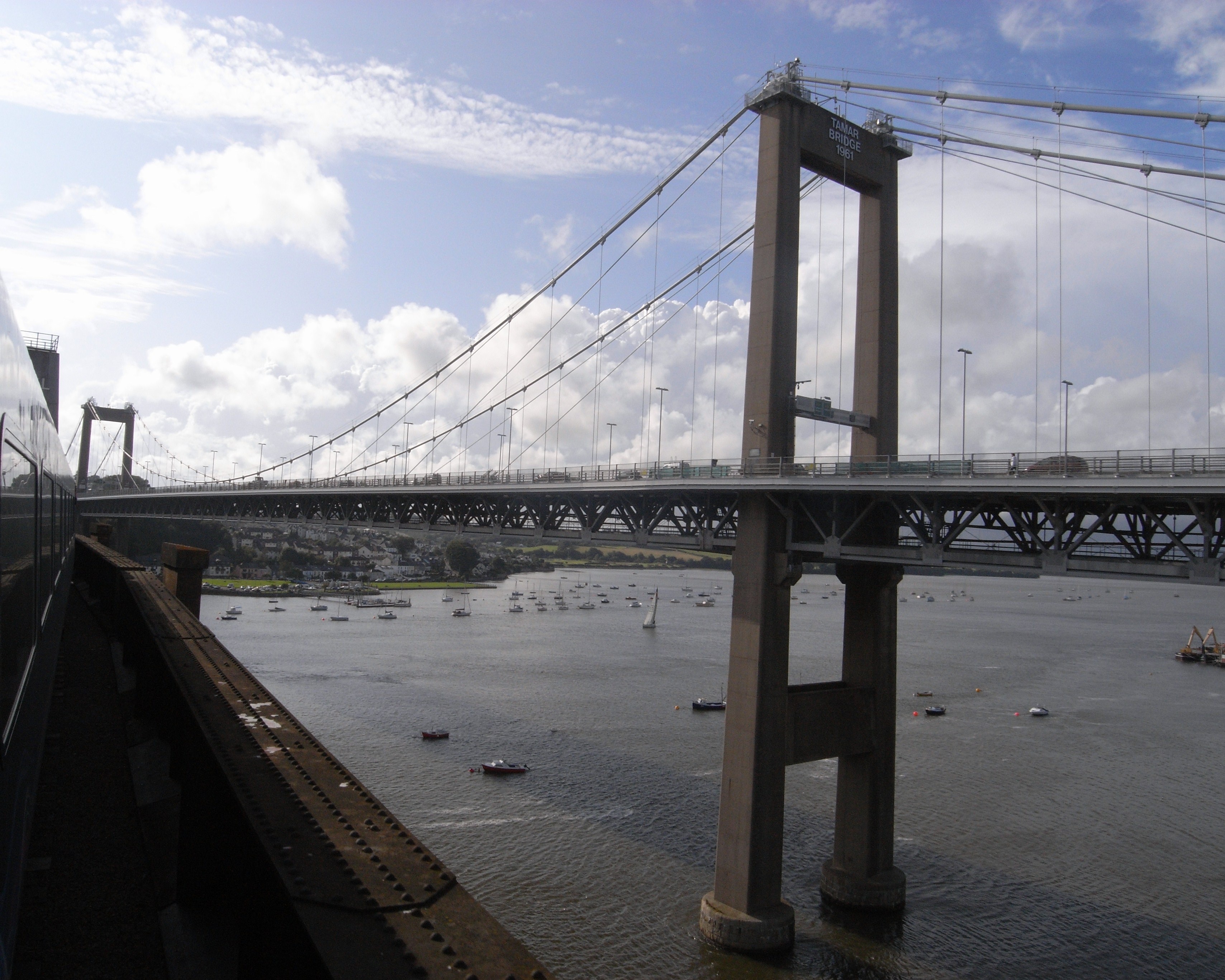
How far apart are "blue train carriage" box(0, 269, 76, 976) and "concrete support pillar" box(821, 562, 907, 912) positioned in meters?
14.4

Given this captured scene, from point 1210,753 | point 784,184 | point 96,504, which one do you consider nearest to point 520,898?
point 784,184

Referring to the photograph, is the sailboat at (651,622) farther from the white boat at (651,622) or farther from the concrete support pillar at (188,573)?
the concrete support pillar at (188,573)

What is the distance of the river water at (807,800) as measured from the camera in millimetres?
16828

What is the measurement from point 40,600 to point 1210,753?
39431 millimetres

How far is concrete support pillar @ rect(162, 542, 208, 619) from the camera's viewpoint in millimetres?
20906

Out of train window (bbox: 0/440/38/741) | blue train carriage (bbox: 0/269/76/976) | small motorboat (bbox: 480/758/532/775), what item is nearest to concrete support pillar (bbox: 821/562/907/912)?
small motorboat (bbox: 480/758/532/775)

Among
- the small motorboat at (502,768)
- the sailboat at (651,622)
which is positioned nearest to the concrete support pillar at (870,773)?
the small motorboat at (502,768)

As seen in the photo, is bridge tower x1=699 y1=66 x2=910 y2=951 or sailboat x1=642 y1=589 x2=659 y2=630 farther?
sailboat x1=642 y1=589 x2=659 y2=630

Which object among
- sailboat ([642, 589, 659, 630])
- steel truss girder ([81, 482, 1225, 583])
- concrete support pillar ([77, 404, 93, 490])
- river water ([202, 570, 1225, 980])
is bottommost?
river water ([202, 570, 1225, 980])

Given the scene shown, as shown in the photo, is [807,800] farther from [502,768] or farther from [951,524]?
[951,524]

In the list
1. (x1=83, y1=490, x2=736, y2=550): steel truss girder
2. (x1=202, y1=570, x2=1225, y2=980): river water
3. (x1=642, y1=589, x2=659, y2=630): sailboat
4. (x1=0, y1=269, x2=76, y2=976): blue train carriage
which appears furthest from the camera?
(x1=642, y1=589, x2=659, y2=630): sailboat

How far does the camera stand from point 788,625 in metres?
16.8

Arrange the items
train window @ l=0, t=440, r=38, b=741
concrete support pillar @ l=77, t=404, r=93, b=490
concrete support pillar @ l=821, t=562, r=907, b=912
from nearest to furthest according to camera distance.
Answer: train window @ l=0, t=440, r=38, b=741, concrete support pillar @ l=821, t=562, r=907, b=912, concrete support pillar @ l=77, t=404, r=93, b=490

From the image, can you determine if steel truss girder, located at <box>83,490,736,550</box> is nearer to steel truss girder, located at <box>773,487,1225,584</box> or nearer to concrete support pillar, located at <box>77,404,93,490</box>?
steel truss girder, located at <box>773,487,1225,584</box>
